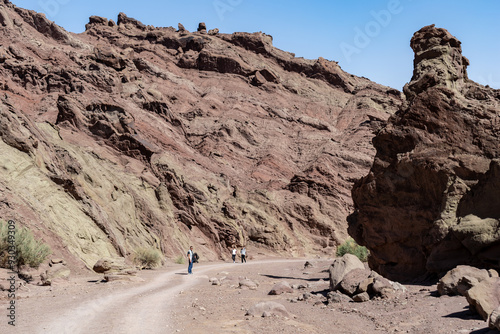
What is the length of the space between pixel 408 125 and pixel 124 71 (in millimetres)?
62573

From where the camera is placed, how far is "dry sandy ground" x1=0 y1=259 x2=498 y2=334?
802cm

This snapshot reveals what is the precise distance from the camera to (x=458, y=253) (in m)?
12.6

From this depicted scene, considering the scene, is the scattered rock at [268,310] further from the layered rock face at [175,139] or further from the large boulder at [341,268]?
the layered rock face at [175,139]

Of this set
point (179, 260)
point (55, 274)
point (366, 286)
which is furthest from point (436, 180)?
point (179, 260)

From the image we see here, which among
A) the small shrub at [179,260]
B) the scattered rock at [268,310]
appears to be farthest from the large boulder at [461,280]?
the small shrub at [179,260]

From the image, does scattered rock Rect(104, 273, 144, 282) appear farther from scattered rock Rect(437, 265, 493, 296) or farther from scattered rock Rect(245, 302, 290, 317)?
scattered rock Rect(437, 265, 493, 296)

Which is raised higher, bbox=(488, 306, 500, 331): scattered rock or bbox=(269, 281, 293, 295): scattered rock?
bbox=(488, 306, 500, 331): scattered rock

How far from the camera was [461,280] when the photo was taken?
31.9 feet

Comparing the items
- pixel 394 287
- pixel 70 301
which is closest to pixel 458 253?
pixel 394 287

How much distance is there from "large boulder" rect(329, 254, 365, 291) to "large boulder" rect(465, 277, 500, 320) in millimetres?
5143

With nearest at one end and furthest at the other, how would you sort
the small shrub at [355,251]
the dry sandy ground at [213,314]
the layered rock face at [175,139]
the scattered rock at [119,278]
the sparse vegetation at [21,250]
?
the dry sandy ground at [213,314], the sparse vegetation at [21,250], the scattered rock at [119,278], the layered rock face at [175,139], the small shrub at [355,251]

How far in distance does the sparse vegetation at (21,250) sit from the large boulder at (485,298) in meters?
12.8

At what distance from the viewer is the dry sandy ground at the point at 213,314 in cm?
802

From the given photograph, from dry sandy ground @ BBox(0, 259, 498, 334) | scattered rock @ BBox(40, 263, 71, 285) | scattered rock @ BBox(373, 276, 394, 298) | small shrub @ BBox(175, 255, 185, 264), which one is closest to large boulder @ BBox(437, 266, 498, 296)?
dry sandy ground @ BBox(0, 259, 498, 334)
